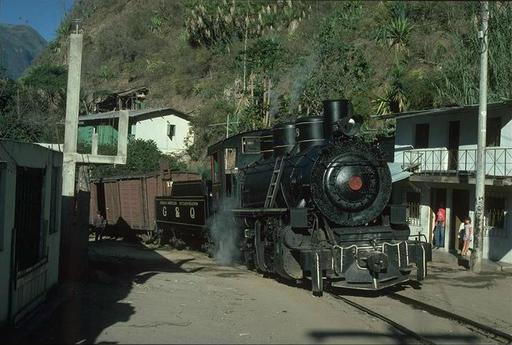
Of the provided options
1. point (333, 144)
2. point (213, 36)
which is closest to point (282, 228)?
point (333, 144)

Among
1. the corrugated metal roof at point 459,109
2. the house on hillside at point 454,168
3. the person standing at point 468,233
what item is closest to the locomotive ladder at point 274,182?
the house on hillside at point 454,168

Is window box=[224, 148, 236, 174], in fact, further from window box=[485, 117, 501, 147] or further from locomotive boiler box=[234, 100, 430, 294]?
window box=[485, 117, 501, 147]

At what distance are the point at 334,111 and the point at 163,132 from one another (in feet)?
113

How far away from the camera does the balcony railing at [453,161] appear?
701 inches

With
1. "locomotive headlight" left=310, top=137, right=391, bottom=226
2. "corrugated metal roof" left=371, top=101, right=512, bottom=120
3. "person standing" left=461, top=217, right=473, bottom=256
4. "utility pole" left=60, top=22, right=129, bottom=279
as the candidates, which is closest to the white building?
"utility pole" left=60, top=22, right=129, bottom=279

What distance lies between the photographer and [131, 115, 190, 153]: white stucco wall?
43.9 metres

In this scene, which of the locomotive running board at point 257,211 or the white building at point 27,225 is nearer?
the white building at point 27,225

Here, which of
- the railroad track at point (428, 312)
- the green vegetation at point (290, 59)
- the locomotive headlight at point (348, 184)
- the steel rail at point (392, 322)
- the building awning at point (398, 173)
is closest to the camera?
the steel rail at point (392, 322)

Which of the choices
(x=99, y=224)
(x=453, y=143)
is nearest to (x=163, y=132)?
(x=99, y=224)

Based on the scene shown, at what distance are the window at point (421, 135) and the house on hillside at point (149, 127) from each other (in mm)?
24891

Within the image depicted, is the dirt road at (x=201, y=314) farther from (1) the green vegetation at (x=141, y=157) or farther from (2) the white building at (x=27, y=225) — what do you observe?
(1) the green vegetation at (x=141, y=157)

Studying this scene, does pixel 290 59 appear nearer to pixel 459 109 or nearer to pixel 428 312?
pixel 459 109

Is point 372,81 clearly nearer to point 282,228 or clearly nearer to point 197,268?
point 197,268

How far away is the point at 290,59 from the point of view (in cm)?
3822
